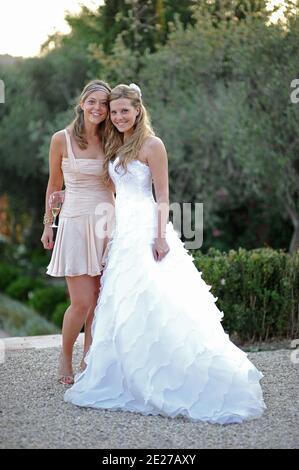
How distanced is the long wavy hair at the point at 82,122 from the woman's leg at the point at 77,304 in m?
0.85

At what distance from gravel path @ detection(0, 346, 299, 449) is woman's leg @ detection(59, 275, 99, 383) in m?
0.32

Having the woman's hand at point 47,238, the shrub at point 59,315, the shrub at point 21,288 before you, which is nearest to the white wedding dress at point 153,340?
the woman's hand at point 47,238

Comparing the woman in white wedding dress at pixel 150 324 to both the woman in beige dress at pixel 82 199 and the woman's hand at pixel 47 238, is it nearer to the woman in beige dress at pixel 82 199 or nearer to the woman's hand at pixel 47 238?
the woman in beige dress at pixel 82 199

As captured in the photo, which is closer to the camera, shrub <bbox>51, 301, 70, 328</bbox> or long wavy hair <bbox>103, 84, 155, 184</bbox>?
long wavy hair <bbox>103, 84, 155, 184</bbox>

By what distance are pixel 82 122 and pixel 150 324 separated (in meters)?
1.40

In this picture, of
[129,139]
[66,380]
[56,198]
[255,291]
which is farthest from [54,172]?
[255,291]

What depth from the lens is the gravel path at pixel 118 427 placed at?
12.1 ft

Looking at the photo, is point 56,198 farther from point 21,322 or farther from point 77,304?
point 21,322

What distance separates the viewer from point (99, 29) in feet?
40.9

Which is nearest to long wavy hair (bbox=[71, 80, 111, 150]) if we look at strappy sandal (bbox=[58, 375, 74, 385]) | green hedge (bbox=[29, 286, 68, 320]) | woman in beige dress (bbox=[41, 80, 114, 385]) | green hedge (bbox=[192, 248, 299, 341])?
woman in beige dress (bbox=[41, 80, 114, 385])

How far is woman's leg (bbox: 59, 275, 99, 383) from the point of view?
468cm

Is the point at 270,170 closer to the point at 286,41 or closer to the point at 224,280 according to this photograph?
the point at 286,41

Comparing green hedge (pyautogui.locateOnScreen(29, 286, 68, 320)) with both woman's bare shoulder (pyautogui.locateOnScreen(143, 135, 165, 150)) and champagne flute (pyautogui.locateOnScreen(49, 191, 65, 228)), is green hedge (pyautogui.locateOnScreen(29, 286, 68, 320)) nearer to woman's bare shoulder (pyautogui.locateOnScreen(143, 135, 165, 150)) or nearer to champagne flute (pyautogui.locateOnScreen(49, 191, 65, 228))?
champagne flute (pyautogui.locateOnScreen(49, 191, 65, 228))
